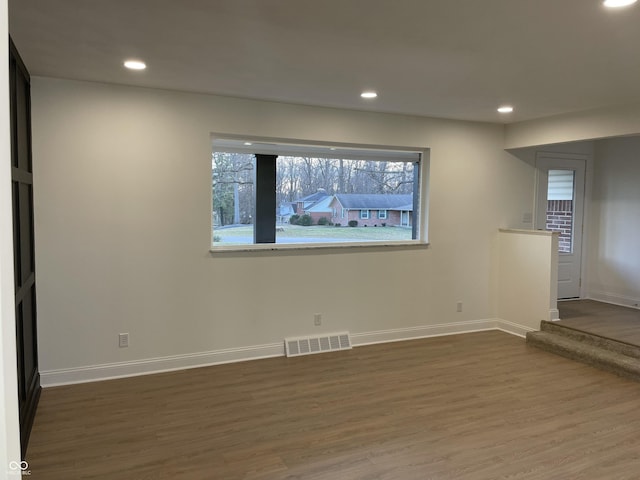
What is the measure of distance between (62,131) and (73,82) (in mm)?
404

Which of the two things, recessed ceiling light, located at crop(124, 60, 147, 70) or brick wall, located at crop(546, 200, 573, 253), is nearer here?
recessed ceiling light, located at crop(124, 60, 147, 70)

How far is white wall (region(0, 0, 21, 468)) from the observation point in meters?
0.64

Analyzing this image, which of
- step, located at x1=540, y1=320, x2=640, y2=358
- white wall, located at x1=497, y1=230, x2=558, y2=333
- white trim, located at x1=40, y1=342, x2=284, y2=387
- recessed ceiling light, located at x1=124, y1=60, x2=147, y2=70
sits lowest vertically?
white trim, located at x1=40, y1=342, x2=284, y2=387

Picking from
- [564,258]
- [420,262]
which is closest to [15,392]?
[420,262]

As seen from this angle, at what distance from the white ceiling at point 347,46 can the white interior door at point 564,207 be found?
1908mm

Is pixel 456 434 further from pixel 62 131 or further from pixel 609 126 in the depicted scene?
pixel 62 131

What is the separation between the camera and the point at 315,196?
5055 millimetres

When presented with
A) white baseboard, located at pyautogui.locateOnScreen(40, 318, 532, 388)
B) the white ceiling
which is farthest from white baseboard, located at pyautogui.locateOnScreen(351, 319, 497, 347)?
the white ceiling

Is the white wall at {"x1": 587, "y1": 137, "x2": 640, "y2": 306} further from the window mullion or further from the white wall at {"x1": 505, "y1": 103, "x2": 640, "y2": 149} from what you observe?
the window mullion

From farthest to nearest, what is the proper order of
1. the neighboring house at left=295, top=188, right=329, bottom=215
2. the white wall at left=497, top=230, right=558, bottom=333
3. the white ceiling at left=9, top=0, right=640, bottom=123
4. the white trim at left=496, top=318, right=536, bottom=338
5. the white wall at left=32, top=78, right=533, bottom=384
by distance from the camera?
the white trim at left=496, top=318, right=536, bottom=338
the white wall at left=497, top=230, right=558, bottom=333
the neighboring house at left=295, top=188, right=329, bottom=215
the white wall at left=32, top=78, right=533, bottom=384
the white ceiling at left=9, top=0, right=640, bottom=123

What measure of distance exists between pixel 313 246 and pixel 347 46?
7.66ft

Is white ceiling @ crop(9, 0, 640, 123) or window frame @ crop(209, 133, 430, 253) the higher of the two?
white ceiling @ crop(9, 0, 640, 123)

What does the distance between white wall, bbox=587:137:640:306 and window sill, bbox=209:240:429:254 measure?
114 inches

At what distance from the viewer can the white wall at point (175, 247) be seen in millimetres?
3793
